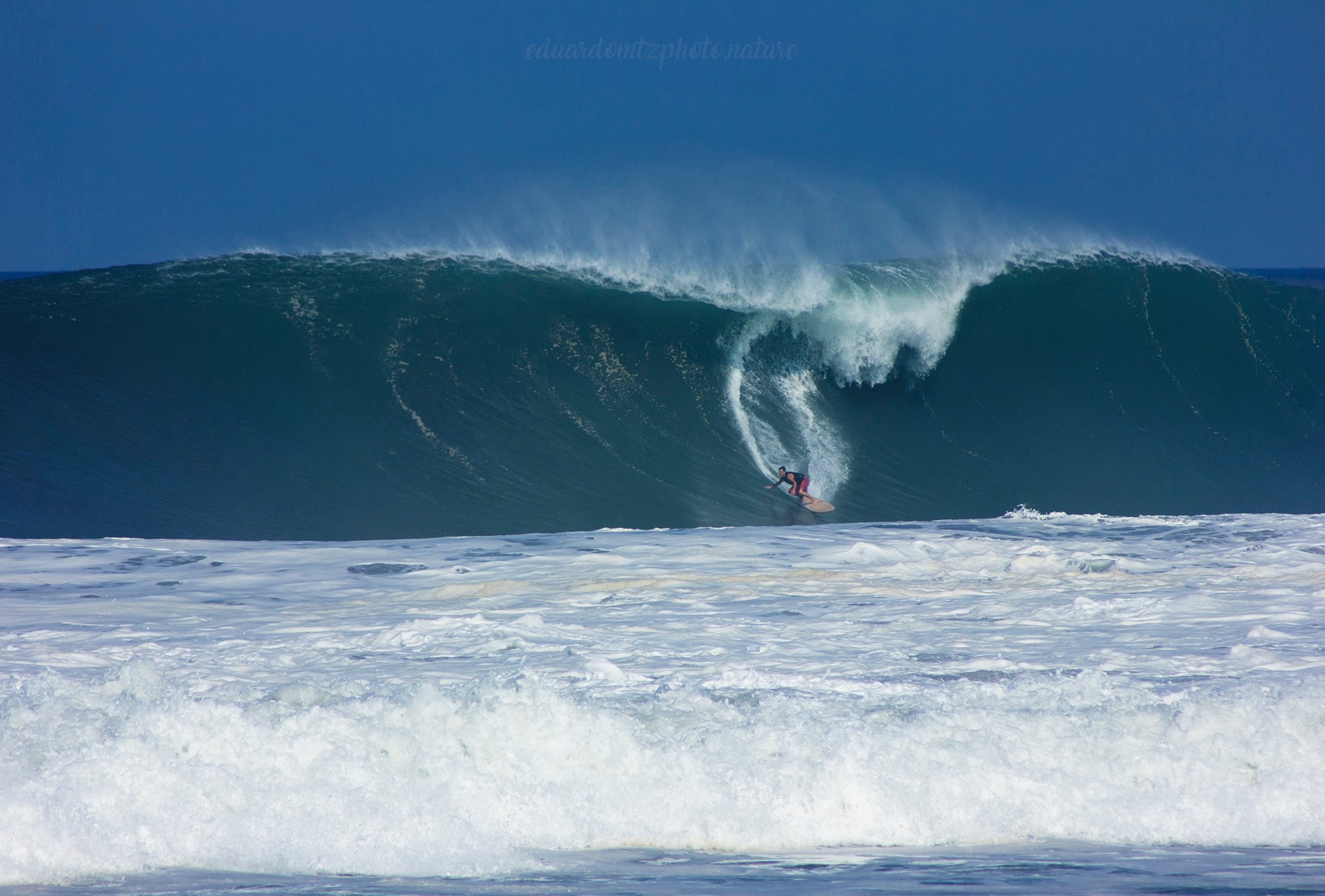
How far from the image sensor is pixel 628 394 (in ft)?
31.4

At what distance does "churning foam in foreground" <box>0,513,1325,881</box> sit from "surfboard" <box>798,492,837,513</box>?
120 inches

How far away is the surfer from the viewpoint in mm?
8008

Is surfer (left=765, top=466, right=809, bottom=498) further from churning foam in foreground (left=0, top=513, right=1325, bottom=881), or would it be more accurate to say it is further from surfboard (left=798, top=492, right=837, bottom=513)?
churning foam in foreground (left=0, top=513, right=1325, bottom=881)

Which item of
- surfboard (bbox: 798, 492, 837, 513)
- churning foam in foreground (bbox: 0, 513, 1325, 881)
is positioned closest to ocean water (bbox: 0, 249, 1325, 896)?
churning foam in foreground (bbox: 0, 513, 1325, 881)

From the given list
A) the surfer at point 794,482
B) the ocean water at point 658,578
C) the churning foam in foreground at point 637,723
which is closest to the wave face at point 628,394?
the ocean water at point 658,578

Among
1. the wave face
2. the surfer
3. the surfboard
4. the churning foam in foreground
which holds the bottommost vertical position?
the churning foam in foreground

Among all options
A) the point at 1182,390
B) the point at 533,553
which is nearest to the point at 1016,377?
the point at 1182,390

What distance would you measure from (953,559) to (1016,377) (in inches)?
215

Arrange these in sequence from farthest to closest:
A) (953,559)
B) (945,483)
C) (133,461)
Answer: (945,483), (133,461), (953,559)

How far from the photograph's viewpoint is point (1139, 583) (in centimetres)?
488

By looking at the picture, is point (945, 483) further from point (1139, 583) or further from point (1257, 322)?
point (1257, 322)

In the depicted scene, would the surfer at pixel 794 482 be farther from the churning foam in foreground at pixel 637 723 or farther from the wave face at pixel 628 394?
the churning foam in foreground at pixel 637 723

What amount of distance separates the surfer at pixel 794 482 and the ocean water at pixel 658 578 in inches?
8.6

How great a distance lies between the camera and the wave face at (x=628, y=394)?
303 inches
